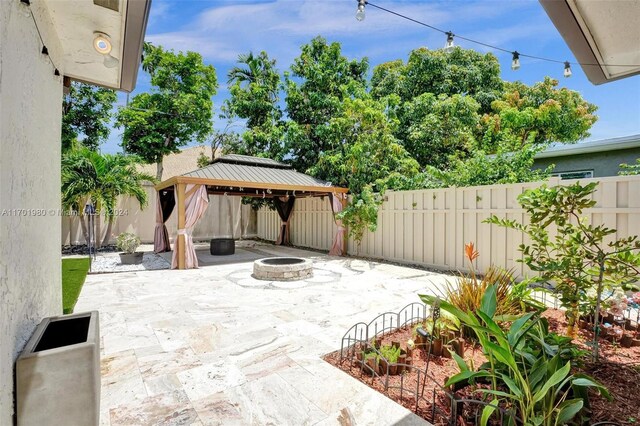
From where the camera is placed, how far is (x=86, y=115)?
492 inches

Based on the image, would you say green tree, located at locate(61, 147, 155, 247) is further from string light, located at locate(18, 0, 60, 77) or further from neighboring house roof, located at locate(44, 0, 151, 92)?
string light, located at locate(18, 0, 60, 77)

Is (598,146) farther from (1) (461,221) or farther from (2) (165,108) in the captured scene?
(2) (165,108)

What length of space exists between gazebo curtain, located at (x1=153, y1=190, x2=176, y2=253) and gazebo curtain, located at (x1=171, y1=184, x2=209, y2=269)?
2879 millimetres

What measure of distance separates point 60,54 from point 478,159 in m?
7.63

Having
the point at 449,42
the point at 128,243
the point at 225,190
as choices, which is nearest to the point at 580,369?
the point at 449,42

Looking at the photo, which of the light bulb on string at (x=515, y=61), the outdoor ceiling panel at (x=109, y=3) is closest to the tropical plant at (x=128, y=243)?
the outdoor ceiling panel at (x=109, y=3)

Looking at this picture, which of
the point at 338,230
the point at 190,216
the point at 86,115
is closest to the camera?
the point at 190,216

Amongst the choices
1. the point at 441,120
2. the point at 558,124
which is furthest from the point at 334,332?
the point at 558,124

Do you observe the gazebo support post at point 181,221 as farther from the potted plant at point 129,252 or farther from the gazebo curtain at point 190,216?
the potted plant at point 129,252

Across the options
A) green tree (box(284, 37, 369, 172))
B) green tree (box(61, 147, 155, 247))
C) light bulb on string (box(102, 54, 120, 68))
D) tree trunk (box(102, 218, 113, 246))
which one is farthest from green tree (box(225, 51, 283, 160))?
light bulb on string (box(102, 54, 120, 68))

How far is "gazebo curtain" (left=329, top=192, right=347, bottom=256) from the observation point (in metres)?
9.64

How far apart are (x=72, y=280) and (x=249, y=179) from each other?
4401 mm

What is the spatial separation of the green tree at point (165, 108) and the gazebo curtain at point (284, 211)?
6.81 m

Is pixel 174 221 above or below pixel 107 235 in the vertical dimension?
above
